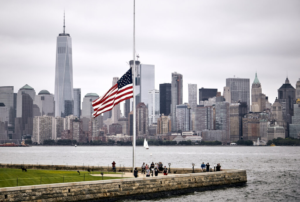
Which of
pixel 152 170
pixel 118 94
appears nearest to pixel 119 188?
pixel 152 170

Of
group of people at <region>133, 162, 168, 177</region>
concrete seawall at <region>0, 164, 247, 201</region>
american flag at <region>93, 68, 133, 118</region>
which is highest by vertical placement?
american flag at <region>93, 68, 133, 118</region>

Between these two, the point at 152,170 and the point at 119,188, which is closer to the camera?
the point at 119,188

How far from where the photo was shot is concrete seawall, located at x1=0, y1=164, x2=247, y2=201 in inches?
1447

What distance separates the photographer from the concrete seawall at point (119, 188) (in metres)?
36.8

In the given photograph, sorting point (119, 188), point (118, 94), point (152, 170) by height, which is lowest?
point (119, 188)

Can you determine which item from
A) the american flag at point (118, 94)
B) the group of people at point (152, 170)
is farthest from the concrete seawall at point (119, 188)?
the american flag at point (118, 94)

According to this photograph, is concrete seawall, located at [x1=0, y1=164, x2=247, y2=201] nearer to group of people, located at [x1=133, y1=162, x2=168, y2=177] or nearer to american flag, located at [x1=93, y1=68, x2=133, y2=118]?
group of people, located at [x1=133, y1=162, x2=168, y2=177]

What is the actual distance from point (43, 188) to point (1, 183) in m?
5.36

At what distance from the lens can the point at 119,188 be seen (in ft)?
140

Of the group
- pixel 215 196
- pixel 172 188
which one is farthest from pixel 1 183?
pixel 215 196

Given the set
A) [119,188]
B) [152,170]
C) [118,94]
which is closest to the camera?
[119,188]

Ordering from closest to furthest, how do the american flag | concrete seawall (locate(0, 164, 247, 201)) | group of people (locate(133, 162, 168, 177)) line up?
concrete seawall (locate(0, 164, 247, 201))
the american flag
group of people (locate(133, 162, 168, 177))

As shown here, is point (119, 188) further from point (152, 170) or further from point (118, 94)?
point (118, 94)

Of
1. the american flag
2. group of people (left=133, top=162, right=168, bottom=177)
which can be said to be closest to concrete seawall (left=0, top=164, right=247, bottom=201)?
group of people (left=133, top=162, right=168, bottom=177)
